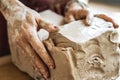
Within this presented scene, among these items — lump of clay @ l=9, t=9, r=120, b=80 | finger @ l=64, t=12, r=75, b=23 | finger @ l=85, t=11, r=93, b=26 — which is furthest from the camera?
finger @ l=64, t=12, r=75, b=23

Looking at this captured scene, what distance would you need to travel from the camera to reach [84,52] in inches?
27.0

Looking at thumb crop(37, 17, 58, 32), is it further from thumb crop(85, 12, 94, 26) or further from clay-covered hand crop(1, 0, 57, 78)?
thumb crop(85, 12, 94, 26)

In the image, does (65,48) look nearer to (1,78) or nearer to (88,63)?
(88,63)

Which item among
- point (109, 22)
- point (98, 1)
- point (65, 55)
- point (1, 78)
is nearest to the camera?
point (65, 55)

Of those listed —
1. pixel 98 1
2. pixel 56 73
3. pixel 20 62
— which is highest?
pixel 56 73

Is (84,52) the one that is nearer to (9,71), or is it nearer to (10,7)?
(10,7)

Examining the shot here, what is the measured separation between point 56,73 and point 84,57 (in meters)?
0.10

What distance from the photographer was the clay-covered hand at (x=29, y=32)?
69cm

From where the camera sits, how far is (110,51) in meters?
0.74

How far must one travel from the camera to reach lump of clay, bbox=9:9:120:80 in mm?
675

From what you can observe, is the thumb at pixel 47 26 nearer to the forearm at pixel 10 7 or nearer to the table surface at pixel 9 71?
the forearm at pixel 10 7

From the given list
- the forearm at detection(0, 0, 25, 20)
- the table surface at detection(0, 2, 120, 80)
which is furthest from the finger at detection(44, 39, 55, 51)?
the table surface at detection(0, 2, 120, 80)

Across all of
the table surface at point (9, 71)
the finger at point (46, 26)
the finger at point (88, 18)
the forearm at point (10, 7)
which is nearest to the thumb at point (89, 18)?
the finger at point (88, 18)

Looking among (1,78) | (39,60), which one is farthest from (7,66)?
(39,60)
